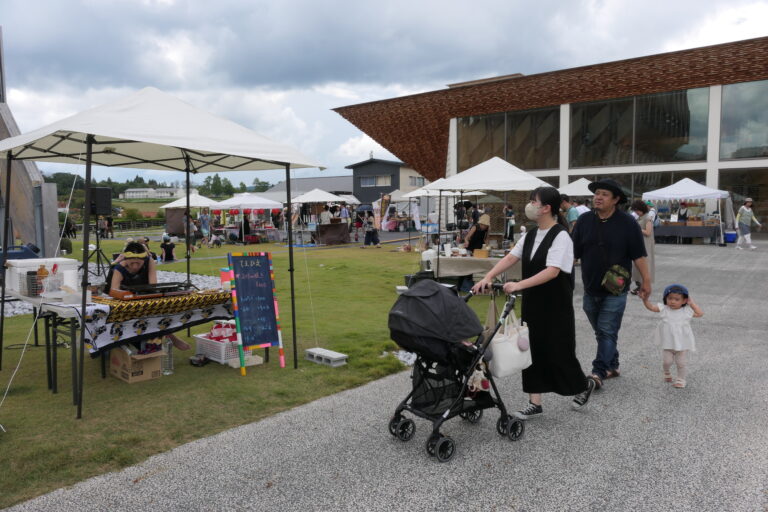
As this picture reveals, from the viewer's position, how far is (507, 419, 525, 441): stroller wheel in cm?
397

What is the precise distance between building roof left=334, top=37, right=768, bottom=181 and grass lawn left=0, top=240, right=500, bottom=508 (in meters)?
21.2

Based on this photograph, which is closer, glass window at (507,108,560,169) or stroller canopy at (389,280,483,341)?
stroller canopy at (389,280,483,341)

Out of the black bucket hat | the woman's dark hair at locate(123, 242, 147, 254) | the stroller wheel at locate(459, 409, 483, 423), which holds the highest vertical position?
the black bucket hat

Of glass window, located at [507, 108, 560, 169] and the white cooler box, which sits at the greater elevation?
glass window, located at [507, 108, 560, 169]

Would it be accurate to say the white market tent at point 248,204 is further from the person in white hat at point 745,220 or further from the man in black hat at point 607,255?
the man in black hat at point 607,255

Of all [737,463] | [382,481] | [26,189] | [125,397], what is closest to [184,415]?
[125,397]

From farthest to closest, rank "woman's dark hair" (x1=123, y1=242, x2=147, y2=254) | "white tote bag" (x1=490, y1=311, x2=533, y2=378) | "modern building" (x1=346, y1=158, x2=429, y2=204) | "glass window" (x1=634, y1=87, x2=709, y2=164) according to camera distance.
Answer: "modern building" (x1=346, y1=158, x2=429, y2=204), "glass window" (x1=634, y1=87, x2=709, y2=164), "woman's dark hair" (x1=123, y1=242, x2=147, y2=254), "white tote bag" (x1=490, y1=311, x2=533, y2=378)

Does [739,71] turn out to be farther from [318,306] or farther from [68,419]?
[68,419]

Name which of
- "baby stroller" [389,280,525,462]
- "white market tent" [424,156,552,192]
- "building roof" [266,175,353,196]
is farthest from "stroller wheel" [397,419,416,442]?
"building roof" [266,175,353,196]

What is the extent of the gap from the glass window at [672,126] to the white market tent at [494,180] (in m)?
17.3

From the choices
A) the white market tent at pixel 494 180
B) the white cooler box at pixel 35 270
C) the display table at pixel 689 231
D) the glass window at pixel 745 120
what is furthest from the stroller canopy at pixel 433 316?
the glass window at pixel 745 120

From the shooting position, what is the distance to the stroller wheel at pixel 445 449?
A: 362 cm

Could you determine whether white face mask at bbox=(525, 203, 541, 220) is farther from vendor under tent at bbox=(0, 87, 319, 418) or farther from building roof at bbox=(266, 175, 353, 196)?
building roof at bbox=(266, 175, 353, 196)

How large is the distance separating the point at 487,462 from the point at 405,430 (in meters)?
0.63
